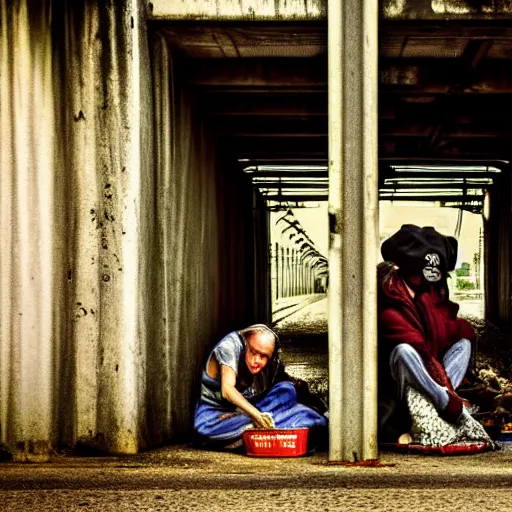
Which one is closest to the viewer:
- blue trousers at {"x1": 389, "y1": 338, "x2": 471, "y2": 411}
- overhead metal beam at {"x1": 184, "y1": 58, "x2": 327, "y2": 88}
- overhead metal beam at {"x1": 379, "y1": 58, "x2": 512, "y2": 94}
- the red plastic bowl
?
the red plastic bowl

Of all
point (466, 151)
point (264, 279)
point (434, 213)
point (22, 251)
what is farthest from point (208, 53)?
point (434, 213)

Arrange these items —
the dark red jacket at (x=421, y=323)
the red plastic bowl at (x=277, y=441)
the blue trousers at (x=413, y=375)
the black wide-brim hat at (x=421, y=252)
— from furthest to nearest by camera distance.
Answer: the black wide-brim hat at (x=421, y=252) → the dark red jacket at (x=421, y=323) → the blue trousers at (x=413, y=375) → the red plastic bowl at (x=277, y=441)

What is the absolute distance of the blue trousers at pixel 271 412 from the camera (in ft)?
22.0

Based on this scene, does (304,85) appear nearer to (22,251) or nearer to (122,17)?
(122,17)

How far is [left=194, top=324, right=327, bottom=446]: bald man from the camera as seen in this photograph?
671 centimetres

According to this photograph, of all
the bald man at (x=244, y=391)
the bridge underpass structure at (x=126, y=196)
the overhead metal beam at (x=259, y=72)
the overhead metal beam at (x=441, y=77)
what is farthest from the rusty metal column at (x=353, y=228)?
the overhead metal beam at (x=441, y=77)

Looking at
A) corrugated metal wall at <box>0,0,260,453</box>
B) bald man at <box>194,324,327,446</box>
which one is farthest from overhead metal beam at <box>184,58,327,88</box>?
bald man at <box>194,324,327,446</box>

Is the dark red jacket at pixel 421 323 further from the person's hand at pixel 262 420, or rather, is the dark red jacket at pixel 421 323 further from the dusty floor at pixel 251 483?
the person's hand at pixel 262 420

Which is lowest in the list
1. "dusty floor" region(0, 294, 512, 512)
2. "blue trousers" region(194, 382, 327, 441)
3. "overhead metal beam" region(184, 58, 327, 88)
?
"dusty floor" region(0, 294, 512, 512)

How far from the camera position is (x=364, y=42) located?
6219 mm

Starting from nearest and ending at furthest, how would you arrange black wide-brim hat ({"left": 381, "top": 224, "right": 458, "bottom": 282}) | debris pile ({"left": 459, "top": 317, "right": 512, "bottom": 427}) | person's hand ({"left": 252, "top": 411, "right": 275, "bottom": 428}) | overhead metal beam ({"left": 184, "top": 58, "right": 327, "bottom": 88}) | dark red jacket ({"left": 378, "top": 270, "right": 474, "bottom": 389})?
person's hand ({"left": 252, "top": 411, "right": 275, "bottom": 428})
dark red jacket ({"left": 378, "top": 270, "right": 474, "bottom": 389})
black wide-brim hat ({"left": 381, "top": 224, "right": 458, "bottom": 282})
debris pile ({"left": 459, "top": 317, "right": 512, "bottom": 427})
overhead metal beam ({"left": 184, "top": 58, "right": 327, "bottom": 88})

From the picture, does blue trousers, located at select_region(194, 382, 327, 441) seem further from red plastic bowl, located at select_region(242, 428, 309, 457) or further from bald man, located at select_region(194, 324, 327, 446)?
red plastic bowl, located at select_region(242, 428, 309, 457)

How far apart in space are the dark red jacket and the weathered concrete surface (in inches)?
35.1

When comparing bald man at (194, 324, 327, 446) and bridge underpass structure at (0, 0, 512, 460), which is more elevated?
bridge underpass structure at (0, 0, 512, 460)
